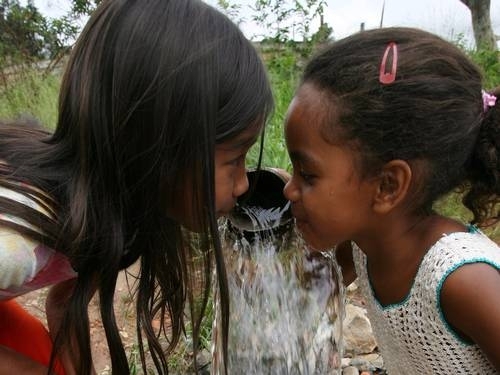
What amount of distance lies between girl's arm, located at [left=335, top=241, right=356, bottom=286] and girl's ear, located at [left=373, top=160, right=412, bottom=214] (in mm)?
510

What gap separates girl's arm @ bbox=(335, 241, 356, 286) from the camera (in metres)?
1.93

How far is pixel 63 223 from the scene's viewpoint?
131cm

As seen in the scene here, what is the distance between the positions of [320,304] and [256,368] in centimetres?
32

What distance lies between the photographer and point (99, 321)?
2766 mm

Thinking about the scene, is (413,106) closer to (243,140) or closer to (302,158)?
(302,158)

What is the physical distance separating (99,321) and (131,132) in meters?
1.71

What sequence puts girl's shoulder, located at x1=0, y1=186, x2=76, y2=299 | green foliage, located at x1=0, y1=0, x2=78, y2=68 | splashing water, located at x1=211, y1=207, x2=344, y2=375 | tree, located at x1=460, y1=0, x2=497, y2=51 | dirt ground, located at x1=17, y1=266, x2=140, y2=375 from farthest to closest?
tree, located at x1=460, y1=0, x2=497, y2=51, green foliage, located at x1=0, y1=0, x2=78, y2=68, dirt ground, located at x1=17, y1=266, x2=140, y2=375, splashing water, located at x1=211, y1=207, x2=344, y2=375, girl's shoulder, located at x1=0, y1=186, x2=76, y2=299

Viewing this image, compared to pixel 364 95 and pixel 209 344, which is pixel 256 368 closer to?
pixel 209 344

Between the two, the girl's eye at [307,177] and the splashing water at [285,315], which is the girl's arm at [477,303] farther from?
the splashing water at [285,315]

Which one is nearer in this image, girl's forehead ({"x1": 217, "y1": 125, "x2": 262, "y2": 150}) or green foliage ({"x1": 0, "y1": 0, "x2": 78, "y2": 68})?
girl's forehead ({"x1": 217, "y1": 125, "x2": 262, "y2": 150})

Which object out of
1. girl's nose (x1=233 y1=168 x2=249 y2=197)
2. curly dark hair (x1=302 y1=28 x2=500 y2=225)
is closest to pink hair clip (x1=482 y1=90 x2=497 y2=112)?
curly dark hair (x1=302 y1=28 x2=500 y2=225)

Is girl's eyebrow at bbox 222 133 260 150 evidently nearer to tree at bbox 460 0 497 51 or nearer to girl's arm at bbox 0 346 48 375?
girl's arm at bbox 0 346 48 375

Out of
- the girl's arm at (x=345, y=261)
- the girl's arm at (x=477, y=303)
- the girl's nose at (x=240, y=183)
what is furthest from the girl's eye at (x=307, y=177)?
the girl's arm at (x=345, y=261)

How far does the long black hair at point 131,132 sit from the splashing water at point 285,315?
1.48ft
